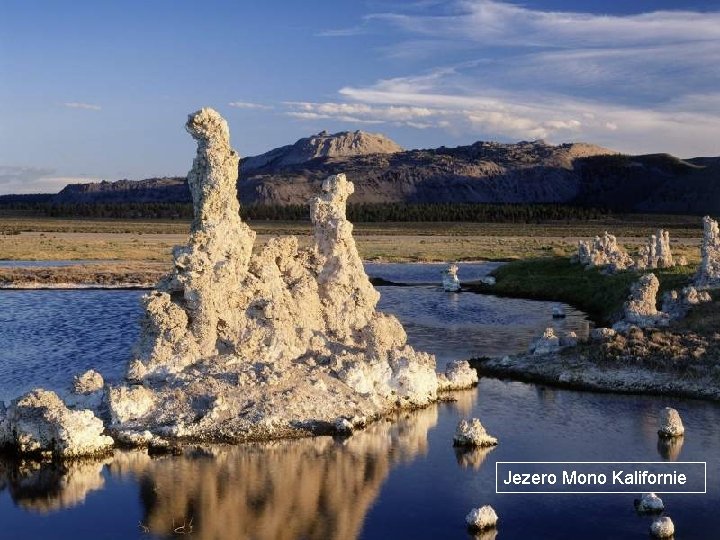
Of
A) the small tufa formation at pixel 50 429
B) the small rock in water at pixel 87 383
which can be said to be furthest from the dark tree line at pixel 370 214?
the small tufa formation at pixel 50 429

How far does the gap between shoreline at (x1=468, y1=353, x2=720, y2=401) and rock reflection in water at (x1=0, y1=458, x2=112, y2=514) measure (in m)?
13.3

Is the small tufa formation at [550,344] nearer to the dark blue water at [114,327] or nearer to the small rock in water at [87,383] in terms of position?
the dark blue water at [114,327]

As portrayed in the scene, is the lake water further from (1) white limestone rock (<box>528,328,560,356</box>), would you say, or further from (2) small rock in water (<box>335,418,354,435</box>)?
(1) white limestone rock (<box>528,328,560,356</box>)

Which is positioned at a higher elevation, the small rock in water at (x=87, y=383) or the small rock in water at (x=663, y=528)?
the small rock in water at (x=87, y=383)

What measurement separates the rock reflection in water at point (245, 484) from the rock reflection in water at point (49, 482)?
19 mm

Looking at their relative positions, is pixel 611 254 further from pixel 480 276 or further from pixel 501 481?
pixel 501 481

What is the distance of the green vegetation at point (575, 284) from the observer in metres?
42.3

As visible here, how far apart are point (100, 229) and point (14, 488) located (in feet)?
339

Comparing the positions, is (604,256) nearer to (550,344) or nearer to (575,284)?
(575,284)

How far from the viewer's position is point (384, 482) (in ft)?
63.0

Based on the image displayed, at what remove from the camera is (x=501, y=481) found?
19.1 meters

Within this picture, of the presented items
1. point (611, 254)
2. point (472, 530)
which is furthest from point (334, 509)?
point (611, 254)

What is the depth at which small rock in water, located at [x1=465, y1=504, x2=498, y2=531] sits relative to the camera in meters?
16.6

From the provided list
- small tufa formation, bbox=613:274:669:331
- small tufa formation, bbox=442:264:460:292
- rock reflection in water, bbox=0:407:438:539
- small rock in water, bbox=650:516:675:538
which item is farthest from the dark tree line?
small rock in water, bbox=650:516:675:538
